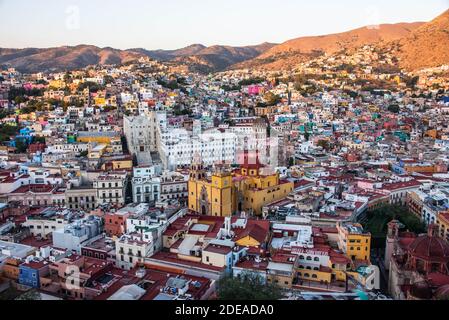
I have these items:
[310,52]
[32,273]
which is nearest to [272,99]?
[32,273]

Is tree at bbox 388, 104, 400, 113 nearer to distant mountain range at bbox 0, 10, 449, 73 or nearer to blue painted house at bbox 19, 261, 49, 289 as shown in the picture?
distant mountain range at bbox 0, 10, 449, 73

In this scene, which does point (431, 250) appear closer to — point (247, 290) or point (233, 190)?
point (247, 290)

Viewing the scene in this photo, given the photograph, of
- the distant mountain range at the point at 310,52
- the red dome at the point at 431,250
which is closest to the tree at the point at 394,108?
the distant mountain range at the point at 310,52
